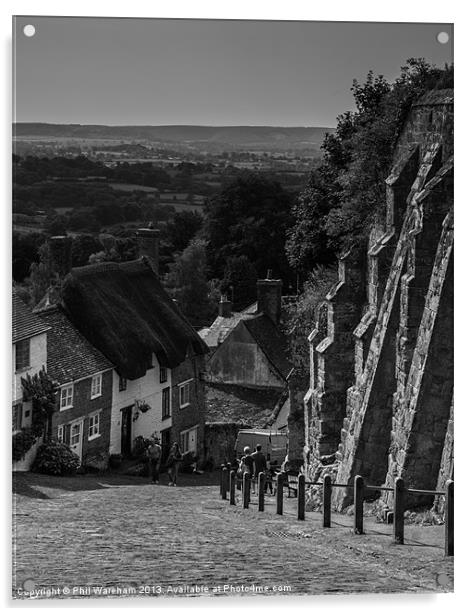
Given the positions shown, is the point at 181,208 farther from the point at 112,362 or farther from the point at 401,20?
the point at 401,20

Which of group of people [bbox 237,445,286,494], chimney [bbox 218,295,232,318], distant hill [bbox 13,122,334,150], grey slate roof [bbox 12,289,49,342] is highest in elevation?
distant hill [bbox 13,122,334,150]

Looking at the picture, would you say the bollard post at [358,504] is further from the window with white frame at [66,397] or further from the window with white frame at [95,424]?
the window with white frame at [66,397]

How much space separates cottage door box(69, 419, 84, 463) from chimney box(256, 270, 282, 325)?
3190mm

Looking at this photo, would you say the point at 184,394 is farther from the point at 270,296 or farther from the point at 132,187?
the point at 132,187

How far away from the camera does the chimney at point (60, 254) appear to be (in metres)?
20.7

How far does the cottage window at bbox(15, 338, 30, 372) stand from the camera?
19.4m

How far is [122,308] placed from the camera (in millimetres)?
22781

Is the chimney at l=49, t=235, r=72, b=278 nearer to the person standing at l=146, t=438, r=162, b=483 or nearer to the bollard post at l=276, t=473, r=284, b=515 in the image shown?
the person standing at l=146, t=438, r=162, b=483

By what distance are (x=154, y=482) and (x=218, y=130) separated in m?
5.64

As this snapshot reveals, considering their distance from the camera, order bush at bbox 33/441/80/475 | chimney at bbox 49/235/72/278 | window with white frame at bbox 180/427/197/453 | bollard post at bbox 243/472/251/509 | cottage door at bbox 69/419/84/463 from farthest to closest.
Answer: bollard post at bbox 243/472/251/509, window with white frame at bbox 180/427/197/453, cottage door at bbox 69/419/84/463, chimney at bbox 49/235/72/278, bush at bbox 33/441/80/475

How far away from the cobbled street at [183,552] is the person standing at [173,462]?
28.5 inches

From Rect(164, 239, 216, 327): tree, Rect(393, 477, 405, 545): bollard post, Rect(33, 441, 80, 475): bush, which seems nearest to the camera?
Rect(393, 477, 405, 545): bollard post

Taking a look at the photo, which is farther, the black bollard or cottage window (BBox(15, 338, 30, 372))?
cottage window (BBox(15, 338, 30, 372))

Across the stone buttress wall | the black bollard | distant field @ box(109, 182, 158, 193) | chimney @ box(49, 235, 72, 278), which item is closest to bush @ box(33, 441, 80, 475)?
chimney @ box(49, 235, 72, 278)
